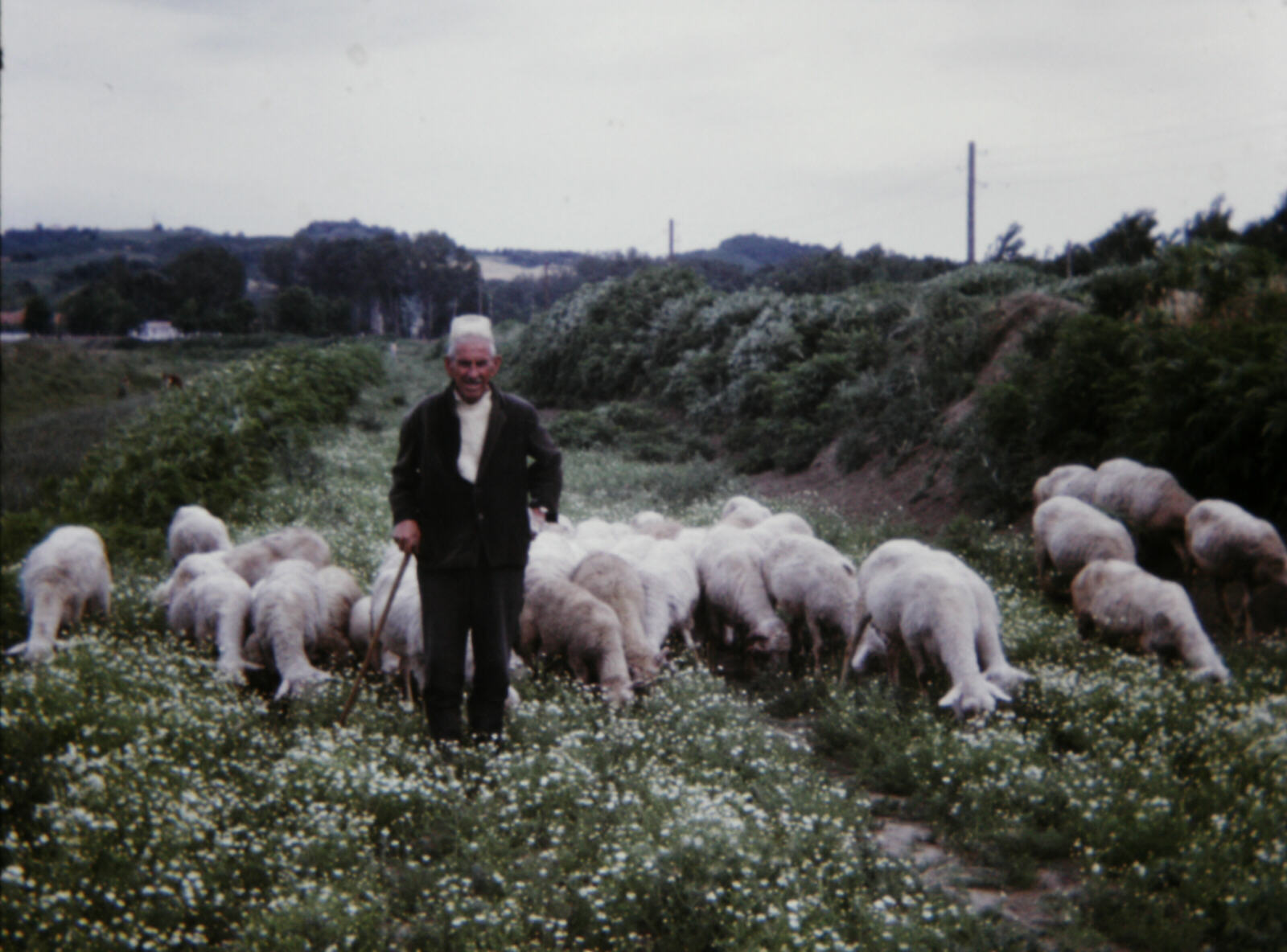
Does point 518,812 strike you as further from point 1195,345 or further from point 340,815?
point 1195,345

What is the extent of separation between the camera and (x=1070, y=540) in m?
10.2

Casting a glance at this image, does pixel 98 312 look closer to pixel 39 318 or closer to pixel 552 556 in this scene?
pixel 39 318

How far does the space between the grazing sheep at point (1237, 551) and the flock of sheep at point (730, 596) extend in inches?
0.6

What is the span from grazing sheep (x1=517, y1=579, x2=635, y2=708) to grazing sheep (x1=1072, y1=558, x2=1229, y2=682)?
4120 mm

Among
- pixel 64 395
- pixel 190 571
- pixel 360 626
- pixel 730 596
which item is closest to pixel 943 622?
pixel 730 596

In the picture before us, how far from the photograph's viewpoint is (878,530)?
45.7ft

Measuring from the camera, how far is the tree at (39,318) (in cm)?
4047

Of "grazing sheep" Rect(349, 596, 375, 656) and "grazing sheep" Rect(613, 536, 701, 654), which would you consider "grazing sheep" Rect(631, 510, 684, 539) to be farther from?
"grazing sheep" Rect(349, 596, 375, 656)

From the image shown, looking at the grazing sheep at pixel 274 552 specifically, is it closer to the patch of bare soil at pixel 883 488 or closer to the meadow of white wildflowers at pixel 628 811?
the meadow of white wildflowers at pixel 628 811

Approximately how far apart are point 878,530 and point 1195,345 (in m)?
4.49

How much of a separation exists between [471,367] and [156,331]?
46.2m

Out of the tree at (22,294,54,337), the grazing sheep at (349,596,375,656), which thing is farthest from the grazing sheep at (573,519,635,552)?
the tree at (22,294,54,337)

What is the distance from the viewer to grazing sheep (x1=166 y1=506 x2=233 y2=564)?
12.0 meters

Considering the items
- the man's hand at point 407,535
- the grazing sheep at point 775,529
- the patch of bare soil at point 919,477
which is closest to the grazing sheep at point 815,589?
the grazing sheep at point 775,529
